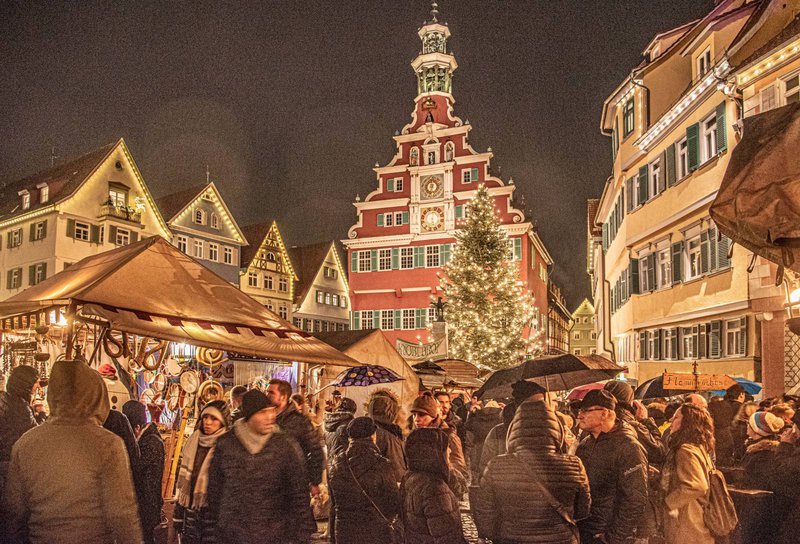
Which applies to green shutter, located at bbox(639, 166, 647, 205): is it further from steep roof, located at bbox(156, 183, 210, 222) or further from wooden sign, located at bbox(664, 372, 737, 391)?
steep roof, located at bbox(156, 183, 210, 222)

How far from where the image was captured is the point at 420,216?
158ft

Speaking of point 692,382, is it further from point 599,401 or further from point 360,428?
point 360,428

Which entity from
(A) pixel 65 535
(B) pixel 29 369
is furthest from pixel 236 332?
(A) pixel 65 535

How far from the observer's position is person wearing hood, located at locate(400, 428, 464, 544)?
204 inches

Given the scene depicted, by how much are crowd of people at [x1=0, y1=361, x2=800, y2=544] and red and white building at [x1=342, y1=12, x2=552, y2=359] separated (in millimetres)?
40106

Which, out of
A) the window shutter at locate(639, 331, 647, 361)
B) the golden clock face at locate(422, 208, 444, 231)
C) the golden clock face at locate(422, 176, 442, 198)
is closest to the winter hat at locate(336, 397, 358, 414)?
the window shutter at locate(639, 331, 647, 361)

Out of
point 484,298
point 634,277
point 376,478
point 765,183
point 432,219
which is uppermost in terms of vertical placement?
point 432,219

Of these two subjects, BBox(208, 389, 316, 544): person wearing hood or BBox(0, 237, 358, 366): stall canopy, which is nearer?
BBox(208, 389, 316, 544): person wearing hood

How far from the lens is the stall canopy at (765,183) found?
3.02 meters

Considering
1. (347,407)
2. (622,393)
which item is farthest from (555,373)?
(347,407)

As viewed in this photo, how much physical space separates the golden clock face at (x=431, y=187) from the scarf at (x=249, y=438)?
141ft

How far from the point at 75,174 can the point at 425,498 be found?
135 feet

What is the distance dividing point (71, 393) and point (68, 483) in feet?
1.52

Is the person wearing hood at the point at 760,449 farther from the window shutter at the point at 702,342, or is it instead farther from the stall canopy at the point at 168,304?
the window shutter at the point at 702,342
